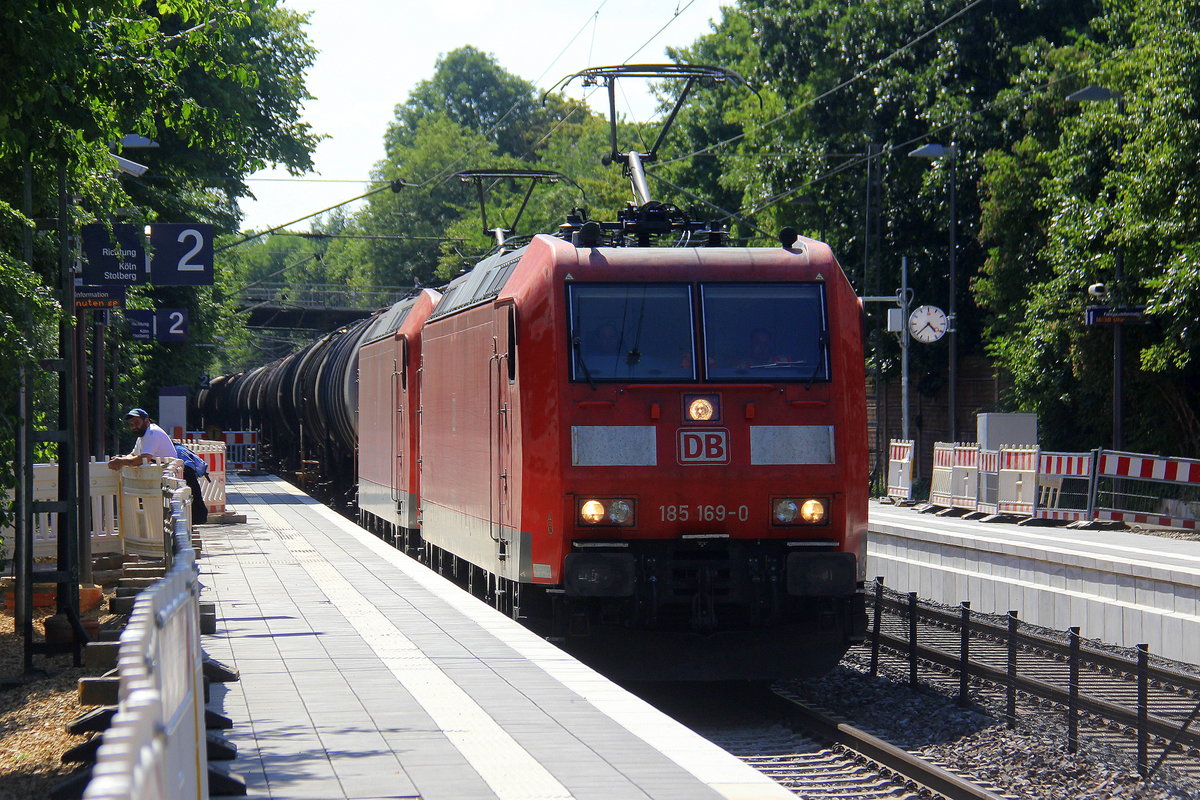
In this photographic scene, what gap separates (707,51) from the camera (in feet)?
204

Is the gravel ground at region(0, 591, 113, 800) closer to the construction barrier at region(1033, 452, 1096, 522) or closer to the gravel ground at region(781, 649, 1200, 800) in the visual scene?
the gravel ground at region(781, 649, 1200, 800)

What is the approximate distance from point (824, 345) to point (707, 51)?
51956 mm

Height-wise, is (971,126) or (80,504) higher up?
(971,126)

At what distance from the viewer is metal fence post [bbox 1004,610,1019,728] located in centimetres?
1165

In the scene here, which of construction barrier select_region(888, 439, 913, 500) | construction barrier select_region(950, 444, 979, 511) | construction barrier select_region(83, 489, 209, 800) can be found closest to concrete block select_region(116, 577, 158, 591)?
construction barrier select_region(83, 489, 209, 800)

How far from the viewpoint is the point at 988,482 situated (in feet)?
84.5

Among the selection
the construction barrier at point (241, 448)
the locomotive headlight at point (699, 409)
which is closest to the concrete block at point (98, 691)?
the locomotive headlight at point (699, 409)

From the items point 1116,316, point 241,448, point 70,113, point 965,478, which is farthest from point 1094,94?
point 241,448

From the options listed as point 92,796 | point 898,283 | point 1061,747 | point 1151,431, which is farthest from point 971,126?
point 92,796

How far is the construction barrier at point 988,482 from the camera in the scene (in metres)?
25.5

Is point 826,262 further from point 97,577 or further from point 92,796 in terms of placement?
point 92,796

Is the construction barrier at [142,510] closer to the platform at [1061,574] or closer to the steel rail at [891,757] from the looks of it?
the steel rail at [891,757]

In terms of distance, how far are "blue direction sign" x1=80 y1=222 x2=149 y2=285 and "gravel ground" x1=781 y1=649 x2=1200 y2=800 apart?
778 cm

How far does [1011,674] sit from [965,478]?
14893 mm
